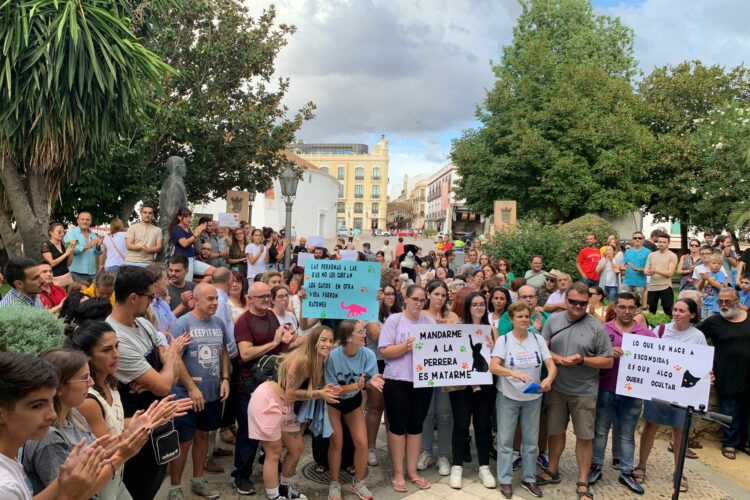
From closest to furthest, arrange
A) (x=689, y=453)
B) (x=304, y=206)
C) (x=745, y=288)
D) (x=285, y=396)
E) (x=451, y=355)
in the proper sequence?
(x=285, y=396)
(x=451, y=355)
(x=689, y=453)
(x=745, y=288)
(x=304, y=206)

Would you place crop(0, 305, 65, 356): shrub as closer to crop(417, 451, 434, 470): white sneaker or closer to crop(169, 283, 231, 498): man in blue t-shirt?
crop(169, 283, 231, 498): man in blue t-shirt

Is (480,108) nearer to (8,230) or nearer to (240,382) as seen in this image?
(8,230)

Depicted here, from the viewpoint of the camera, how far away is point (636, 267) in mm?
10484

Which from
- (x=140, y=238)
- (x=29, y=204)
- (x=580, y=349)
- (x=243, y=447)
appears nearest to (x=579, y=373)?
(x=580, y=349)

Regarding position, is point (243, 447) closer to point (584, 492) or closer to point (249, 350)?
point (249, 350)

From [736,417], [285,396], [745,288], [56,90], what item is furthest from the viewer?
[56,90]

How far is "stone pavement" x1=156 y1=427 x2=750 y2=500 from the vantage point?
4.71 meters

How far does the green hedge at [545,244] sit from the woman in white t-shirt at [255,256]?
6.17m

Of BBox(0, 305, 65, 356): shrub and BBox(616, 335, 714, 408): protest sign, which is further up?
BBox(0, 305, 65, 356): shrub

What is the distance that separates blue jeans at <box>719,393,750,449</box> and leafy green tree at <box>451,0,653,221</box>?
1829 cm

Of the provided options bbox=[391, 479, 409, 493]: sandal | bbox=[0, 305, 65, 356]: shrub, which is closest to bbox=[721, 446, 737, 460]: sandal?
bbox=[391, 479, 409, 493]: sandal

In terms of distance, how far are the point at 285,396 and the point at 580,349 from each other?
8.86ft

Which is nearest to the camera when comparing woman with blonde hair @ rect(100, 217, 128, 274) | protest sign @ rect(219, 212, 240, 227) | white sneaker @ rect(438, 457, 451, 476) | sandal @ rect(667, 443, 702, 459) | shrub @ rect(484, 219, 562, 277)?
white sneaker @ rect(438, 457, 451, 476)

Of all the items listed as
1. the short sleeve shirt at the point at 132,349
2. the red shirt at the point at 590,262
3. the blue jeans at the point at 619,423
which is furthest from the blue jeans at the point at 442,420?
the red shirt at the point at 590,262
